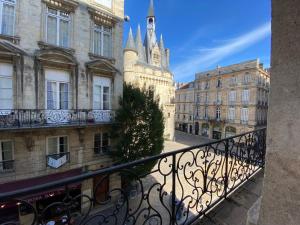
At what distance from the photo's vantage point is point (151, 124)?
9.51 meters

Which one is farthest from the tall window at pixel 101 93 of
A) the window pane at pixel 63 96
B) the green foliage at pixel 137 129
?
the window pane at pixel 63 96

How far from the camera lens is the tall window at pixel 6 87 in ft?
22.4

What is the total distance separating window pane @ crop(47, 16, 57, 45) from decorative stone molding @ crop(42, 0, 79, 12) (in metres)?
0.52

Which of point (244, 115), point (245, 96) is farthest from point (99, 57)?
point (244, 115)

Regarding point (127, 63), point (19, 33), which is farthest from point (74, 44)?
point (127, 63)

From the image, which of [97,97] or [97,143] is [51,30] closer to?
[97,97]

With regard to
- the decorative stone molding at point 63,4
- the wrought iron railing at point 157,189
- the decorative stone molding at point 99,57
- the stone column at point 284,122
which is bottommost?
the wrought iron railing at point 157,189

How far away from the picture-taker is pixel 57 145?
8.16 m

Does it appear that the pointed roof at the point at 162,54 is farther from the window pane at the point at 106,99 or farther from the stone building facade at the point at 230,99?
the window pane at the point at 106,99

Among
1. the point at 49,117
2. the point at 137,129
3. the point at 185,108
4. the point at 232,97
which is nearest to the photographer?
the point at 49,117

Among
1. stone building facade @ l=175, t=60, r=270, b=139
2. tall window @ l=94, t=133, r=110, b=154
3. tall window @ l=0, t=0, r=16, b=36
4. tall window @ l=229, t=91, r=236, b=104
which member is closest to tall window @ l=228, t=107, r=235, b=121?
stone building facade @ l=175, t=60, r=270, b=139

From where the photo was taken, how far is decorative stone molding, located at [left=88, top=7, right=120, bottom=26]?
890 cm

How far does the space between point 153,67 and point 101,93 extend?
17947mm

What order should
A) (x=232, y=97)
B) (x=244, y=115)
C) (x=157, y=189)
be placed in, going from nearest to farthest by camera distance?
(x=157, y=189), (x=244, y=115), (x=232, y=97)
